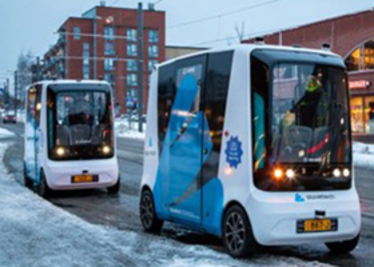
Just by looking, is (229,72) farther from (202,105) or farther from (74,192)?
(74,192)

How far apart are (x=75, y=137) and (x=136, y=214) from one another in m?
3.29

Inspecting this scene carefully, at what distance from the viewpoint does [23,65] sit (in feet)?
427

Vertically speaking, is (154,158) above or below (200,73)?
below

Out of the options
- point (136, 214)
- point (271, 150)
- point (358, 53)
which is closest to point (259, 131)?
point (271, 150)

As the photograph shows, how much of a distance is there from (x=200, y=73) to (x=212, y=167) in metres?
1.29

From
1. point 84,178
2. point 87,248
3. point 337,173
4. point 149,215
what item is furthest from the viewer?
point 84,178

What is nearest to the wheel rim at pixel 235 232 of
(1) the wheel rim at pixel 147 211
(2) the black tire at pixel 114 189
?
(1) the wheel rim at pixel 147 211

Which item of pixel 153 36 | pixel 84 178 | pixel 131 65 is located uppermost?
pixel 153 36

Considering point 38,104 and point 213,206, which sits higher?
point 38,104

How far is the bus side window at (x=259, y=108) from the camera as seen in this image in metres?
7.34

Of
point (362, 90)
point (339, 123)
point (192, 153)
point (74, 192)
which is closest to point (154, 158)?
point (192, 153)

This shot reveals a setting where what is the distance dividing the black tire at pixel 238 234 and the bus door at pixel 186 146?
692 mm

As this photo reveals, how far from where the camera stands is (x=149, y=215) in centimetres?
977

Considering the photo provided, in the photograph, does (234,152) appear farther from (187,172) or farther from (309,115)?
(187,172)
